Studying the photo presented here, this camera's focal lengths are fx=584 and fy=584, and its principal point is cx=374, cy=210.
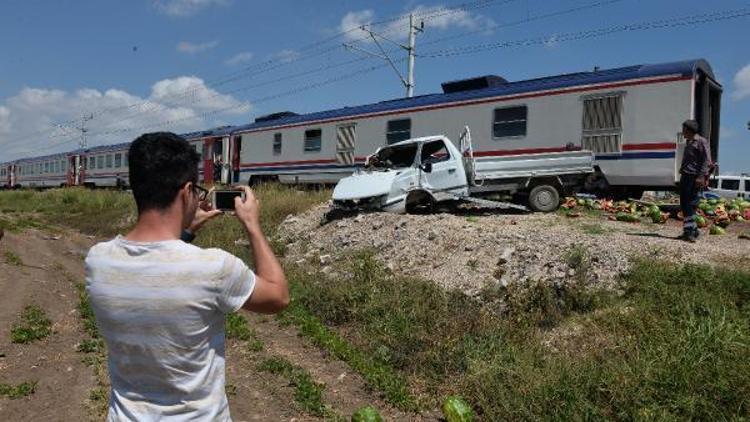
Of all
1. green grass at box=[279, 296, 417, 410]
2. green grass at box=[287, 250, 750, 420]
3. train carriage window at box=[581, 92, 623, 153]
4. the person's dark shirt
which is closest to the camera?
green grass at box=[287, 250, 750, 420]

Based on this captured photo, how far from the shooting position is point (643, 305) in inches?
222

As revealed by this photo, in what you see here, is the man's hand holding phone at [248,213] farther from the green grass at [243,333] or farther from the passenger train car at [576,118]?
the passenger train car at [576,118]

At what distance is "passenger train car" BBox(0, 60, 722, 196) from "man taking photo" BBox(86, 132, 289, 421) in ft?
38.9

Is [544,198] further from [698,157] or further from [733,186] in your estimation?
[733,186]

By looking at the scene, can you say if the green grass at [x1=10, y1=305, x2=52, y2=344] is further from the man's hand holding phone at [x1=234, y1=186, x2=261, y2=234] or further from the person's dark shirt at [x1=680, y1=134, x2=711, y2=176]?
the person's dark shirt at [x1=680, y1=134, x2=711, y2=176]

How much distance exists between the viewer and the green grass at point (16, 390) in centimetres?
495

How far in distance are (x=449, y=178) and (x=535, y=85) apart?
11.8ft

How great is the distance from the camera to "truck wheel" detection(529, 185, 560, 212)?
1217 cm

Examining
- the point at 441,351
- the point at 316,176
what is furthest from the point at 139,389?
the point at 316,176

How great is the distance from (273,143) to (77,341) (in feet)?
49.1

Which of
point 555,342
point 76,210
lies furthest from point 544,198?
point 76,210

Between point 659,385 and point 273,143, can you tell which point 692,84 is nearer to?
point 659,385

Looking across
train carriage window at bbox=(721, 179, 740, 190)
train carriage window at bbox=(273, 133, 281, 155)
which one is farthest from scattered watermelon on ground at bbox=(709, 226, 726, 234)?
train carriage window at bbox=(721, 179, 740, 190)

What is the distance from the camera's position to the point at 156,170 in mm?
1916
